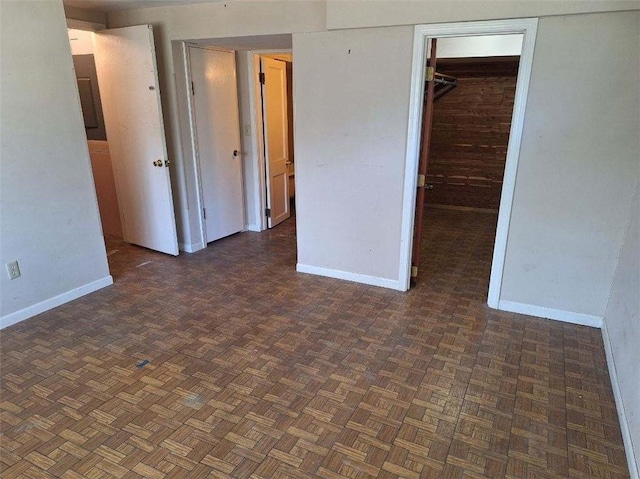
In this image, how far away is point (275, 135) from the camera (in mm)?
4934

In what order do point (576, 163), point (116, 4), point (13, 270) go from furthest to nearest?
1. point (116, 4)
2. point (13, 270)
3. point (576, 163)

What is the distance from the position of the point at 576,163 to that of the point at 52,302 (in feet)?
12.4

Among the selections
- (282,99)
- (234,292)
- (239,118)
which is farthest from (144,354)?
(282,99)

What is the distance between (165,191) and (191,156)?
46 cm

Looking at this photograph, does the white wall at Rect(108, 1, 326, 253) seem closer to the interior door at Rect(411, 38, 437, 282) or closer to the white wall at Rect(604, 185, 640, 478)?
the interior door at Rect(411, 38, 437, 282)

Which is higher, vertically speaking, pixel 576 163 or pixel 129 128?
pixel 129 128

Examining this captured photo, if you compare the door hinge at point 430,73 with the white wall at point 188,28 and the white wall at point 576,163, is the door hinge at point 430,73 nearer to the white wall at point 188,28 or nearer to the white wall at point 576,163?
the white wall at point 576,163

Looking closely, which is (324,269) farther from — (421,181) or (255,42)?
(255,42)

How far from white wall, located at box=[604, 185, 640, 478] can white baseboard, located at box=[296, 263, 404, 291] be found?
1.45m

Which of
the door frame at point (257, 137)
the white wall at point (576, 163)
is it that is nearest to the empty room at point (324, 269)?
the white wall at point (576, 163)

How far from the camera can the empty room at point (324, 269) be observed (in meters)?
1.96

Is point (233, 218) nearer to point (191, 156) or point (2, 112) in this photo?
point (191, 156)

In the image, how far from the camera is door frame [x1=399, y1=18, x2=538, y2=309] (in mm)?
2617

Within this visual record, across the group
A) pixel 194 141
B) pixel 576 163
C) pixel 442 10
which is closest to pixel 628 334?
pixel 576 163
